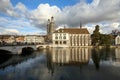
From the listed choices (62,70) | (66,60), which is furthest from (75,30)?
(62,70)

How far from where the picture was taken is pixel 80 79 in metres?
19.5

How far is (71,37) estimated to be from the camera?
10056 centimetres

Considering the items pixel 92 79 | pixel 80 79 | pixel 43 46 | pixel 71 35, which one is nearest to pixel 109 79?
pixel 92 79

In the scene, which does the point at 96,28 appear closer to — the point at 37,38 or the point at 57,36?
the point at 57,36

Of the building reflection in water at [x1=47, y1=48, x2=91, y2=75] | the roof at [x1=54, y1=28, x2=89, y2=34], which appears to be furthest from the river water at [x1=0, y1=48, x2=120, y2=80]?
the roof at [x1=54, y1=28, x2=89, y2=34]

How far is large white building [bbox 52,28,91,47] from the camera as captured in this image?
95938 millimetres

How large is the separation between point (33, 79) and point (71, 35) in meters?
82.2

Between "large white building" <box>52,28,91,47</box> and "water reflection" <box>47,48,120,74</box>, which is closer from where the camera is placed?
"water reflection" <box>47,48,120,74</box>

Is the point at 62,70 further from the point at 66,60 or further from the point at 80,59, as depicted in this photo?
the point at 80,59

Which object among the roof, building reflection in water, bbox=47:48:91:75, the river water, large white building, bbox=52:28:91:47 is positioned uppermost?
the roof

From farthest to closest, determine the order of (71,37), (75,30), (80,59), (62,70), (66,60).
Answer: (75,30)
(71,37)
(80,59)
(66,60)
(62,70)

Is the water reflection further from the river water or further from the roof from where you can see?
the roof

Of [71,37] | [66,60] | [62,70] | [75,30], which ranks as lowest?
[62,70]

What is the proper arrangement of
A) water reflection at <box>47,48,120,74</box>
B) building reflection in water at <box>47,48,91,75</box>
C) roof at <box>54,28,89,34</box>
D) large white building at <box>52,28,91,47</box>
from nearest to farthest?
building reflection in water at <box>47,48,91,75</box>, water reflection at <box>47,48,120,74</box>, large white building at <box>52,28,91,47</box>, roof at <box>54,28,89,34</box>
